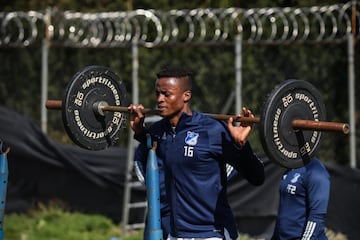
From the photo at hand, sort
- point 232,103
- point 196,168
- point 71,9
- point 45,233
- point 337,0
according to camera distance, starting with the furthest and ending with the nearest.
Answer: point 71,9 → point 337,0 → point 232,103 → point 45,233 → point 196,168

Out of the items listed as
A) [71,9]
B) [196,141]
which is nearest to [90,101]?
[196,141]

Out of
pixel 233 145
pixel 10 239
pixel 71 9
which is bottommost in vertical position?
pixel 10 239

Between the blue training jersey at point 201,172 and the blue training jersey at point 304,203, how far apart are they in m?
0.84

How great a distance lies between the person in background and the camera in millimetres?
6730

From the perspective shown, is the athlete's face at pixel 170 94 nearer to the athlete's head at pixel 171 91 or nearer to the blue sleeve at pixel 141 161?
the athlete's head at pixel 171 91

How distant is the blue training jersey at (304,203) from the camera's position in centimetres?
748

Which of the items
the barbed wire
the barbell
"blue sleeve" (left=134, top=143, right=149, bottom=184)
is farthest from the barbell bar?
the barbed wire

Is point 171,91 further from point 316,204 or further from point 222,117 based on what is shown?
point 316,204

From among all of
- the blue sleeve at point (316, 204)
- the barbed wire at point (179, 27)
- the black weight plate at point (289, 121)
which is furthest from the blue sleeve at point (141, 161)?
the barbed wire at point (179, 27)

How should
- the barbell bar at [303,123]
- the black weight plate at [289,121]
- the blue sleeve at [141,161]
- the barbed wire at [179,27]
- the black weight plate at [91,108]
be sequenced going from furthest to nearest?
the barbed wire at [179,27] → the blue sleeve at [141,161] → the black weight plate at [91,108] → the black weight plate at [289,121] → the barbell bar at [303,123]

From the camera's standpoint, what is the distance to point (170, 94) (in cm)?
670

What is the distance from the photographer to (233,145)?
6.72 metres

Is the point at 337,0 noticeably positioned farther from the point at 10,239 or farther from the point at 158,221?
the point at 158,221

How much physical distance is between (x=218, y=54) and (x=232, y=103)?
0.71 meters
